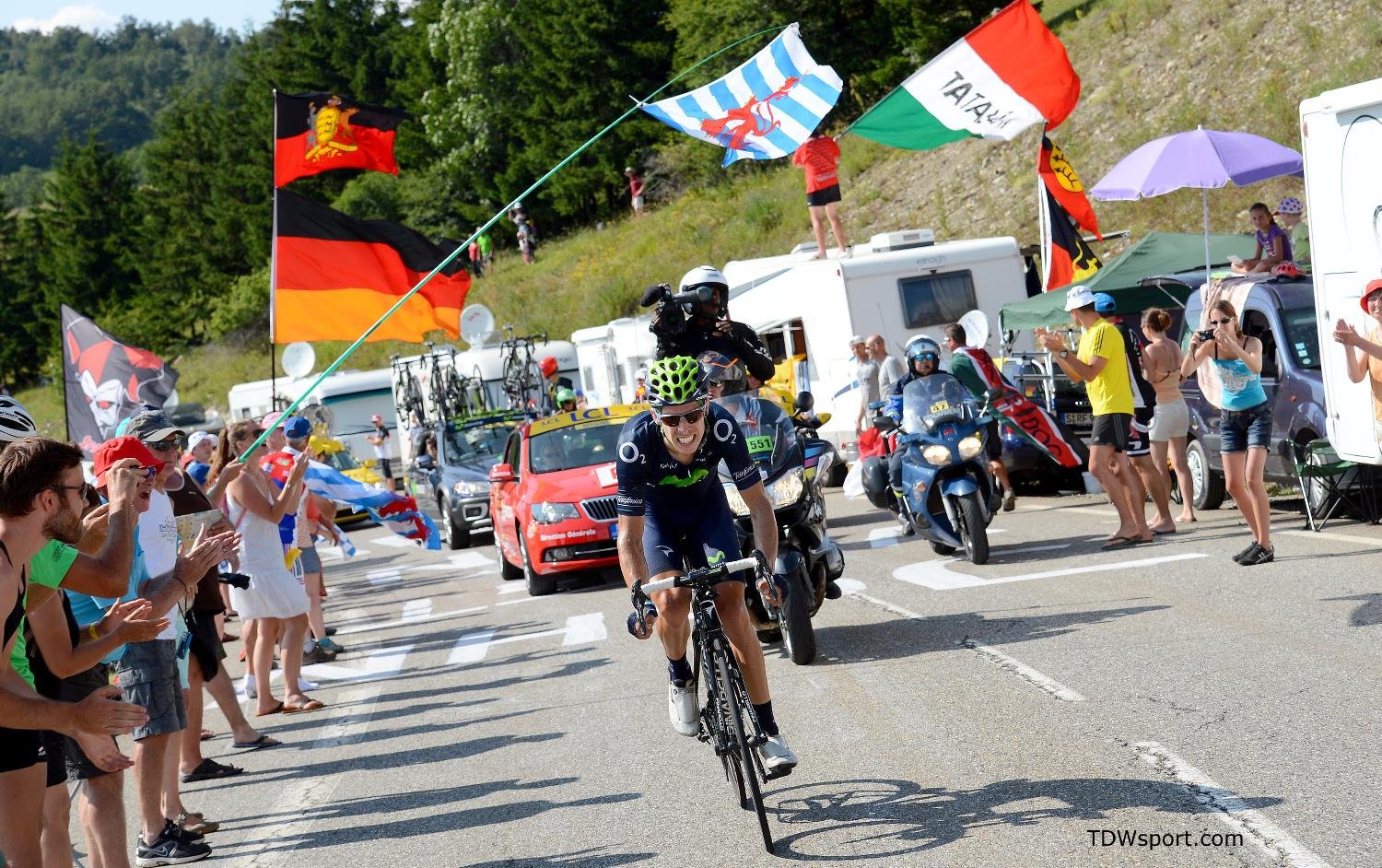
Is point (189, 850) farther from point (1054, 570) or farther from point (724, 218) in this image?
point (724, 218)

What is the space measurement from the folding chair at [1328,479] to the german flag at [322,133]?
9.29m

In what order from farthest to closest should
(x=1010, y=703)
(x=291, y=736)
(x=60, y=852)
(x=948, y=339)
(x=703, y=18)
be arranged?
(x=703, y=18), (x=948, y=339), (x=291, y=736), (x=1010, y=703), (x=60, y=852)

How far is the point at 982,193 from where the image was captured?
37344 mm

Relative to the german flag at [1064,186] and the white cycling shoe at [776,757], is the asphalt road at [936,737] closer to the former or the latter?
the white cycling shoe at [776,757]

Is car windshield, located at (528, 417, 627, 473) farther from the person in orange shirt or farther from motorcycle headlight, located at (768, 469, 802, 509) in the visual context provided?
the person in orange shirt

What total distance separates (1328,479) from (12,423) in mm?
10388

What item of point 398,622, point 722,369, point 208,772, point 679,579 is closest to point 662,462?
point 679,579

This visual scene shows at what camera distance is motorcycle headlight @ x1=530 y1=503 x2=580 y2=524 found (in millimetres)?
15078

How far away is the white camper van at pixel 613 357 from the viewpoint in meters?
29.8

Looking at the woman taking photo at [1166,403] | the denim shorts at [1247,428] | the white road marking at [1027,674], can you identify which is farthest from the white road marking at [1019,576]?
the white road marking at [1027,674]

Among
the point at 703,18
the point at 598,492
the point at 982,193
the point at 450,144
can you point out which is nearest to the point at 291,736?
the point at 598,492

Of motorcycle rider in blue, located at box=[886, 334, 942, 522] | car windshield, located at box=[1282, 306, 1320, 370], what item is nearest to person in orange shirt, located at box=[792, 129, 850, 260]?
motorcycle rider in blue, located at box=[886, 334, 942, 522]

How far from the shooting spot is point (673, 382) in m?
6.57

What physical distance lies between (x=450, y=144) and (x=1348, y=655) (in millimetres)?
71387
